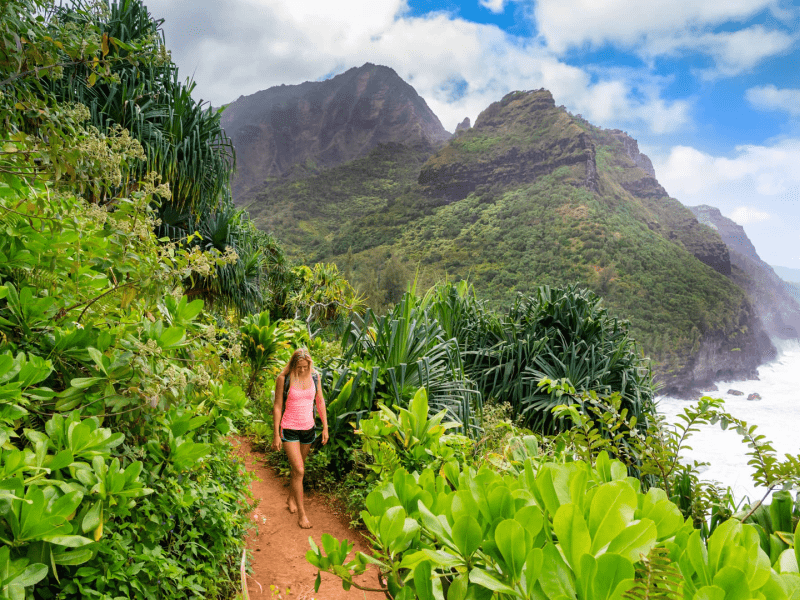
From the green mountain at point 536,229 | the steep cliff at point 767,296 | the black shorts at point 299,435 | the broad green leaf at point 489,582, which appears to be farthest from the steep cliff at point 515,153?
the broad green leaf at point 489,582

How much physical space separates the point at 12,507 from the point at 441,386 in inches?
127

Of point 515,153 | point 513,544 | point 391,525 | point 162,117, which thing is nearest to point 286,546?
point 391,525

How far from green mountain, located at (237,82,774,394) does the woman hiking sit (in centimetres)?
1611

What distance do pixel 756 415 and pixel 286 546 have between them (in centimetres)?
3986

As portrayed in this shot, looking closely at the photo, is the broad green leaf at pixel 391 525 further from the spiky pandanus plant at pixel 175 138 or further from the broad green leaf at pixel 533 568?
the spiky pandanus plant at pixel 175 138

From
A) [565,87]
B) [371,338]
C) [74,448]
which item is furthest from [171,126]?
[565,87]

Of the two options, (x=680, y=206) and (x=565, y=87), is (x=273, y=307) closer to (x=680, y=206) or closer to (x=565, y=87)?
(x=680, y=206)

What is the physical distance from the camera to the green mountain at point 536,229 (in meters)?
32.7

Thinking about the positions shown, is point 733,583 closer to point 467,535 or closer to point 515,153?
point 467,535

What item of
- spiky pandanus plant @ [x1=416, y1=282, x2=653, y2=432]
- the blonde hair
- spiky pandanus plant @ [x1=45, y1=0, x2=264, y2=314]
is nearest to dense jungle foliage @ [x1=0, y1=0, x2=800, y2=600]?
the blonde hair

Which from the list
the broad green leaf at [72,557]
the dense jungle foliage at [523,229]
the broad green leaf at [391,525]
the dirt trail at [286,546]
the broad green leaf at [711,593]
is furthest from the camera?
the dense jungle foliage at [523,229]

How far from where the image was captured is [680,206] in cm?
5741

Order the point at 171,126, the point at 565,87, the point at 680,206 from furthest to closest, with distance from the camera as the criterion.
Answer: the point at 565,87 < the point at 680,206 < the point at 171,126

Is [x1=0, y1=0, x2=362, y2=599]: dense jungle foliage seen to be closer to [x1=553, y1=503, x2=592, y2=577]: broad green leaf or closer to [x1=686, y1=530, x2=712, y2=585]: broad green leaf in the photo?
[x1=553, y1=503, x2=592, y2=577]: broad green leaf
